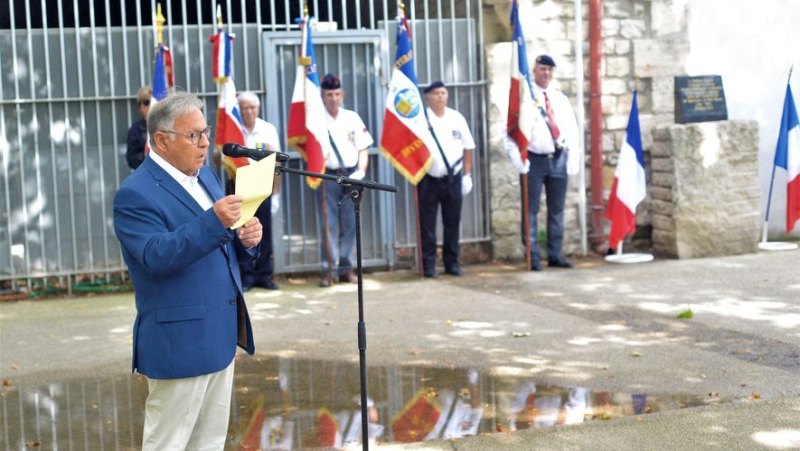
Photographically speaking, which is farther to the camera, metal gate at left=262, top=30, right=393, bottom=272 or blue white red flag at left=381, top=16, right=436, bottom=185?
metal gate at left=262, top=30, right=393, bottom=272

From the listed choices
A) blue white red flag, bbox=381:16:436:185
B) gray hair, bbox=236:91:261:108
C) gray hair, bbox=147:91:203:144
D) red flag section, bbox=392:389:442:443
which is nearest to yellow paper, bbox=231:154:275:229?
gray hair, bbox=147:91:203:144

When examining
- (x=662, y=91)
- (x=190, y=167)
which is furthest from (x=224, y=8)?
(x=190, y=167)

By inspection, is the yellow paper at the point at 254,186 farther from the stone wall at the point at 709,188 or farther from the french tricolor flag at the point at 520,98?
the stone wall at the point at 709,188

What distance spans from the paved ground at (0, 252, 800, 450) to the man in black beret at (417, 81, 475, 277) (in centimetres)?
34

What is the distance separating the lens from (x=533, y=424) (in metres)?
5.85

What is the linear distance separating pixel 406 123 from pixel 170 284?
6.47 metres

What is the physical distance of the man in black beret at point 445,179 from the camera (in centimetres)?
1047

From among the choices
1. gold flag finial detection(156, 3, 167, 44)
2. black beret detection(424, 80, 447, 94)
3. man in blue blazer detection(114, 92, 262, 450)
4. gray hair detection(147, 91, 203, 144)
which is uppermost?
gold flag finial detection(156, 3, 167, 44)

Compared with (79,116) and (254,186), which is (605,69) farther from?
(254,186)

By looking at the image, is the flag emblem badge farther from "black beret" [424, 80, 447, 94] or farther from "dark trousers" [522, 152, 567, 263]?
"dark trousers" [522, 152, 567, 263]

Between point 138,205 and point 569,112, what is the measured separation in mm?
7466

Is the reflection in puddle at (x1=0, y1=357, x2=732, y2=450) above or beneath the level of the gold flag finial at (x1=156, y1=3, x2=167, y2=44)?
beneath

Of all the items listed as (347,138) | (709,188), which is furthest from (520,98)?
(709,188)

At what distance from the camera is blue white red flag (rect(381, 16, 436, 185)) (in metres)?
10.3
